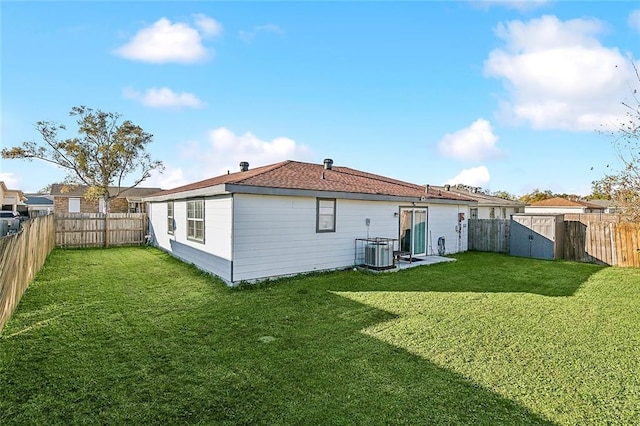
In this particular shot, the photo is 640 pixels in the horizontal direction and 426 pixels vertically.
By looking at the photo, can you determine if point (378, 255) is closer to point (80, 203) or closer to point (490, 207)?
point (490, 207)

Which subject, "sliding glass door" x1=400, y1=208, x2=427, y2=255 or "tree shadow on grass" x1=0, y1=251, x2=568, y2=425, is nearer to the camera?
"tree shadow on grass" x1=0, y1=251, x2=568, y2=425

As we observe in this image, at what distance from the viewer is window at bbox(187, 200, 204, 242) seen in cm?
982

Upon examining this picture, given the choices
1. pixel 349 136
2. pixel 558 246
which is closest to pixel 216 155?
pixel 349 136

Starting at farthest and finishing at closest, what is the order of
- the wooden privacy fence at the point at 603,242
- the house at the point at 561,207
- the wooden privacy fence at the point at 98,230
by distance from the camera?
the house at the point at 561,207
the wooden privacy fence at the point at 98,230
the wooden privacy fence at the point at 603,242

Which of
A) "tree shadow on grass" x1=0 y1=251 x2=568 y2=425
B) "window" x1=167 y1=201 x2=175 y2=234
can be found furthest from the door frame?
"window" x1=167 y1=201 x2=175 y2=234

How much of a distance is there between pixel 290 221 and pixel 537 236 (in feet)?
32.3

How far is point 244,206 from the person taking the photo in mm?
7941

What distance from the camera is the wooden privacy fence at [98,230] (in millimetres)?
14406

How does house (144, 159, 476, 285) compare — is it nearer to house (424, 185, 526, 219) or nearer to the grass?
the grass

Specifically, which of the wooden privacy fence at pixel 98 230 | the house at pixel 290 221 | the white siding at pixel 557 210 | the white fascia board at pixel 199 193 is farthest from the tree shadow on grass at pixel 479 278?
the white siding at pixel 557 210

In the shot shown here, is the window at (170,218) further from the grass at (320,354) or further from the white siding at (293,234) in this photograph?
the white siding at (293,234)

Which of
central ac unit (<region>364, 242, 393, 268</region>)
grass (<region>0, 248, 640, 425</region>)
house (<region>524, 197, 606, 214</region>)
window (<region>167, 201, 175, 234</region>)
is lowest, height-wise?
grass (<region>0, 248, 640, 425</region>)

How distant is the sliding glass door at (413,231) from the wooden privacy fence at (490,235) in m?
3.82

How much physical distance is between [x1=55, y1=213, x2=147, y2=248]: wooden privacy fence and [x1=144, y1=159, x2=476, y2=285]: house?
12.3 feet
